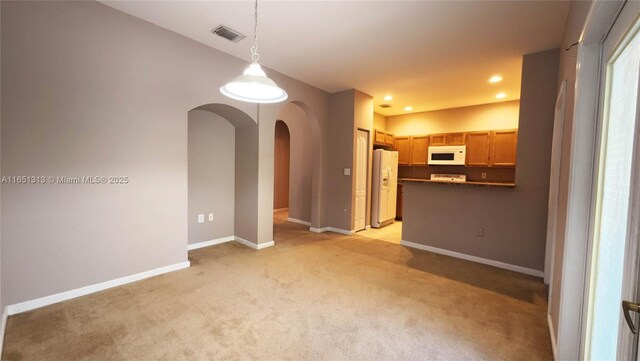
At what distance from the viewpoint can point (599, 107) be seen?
1410 millimetres

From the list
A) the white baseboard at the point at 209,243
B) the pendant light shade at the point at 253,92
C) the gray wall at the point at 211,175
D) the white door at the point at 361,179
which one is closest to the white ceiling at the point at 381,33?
the pendant light shade at the point at 253,92

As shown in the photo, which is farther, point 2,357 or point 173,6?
point 173,6

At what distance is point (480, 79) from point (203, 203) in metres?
4.82

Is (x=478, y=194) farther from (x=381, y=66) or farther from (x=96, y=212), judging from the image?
(x=96, y=212)

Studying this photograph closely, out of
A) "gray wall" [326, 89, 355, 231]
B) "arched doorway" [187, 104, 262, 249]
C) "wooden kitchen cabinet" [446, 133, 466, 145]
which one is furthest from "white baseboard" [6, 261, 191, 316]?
"wooden kitchen cabinet" [446, 133, 466, 145]

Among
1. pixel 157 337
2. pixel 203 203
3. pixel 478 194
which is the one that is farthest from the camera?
pixel 203 203

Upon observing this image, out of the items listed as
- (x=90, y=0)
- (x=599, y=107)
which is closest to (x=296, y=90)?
(x=90, y=0)

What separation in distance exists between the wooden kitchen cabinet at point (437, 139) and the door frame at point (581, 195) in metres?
4.87

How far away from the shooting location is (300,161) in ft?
19.8

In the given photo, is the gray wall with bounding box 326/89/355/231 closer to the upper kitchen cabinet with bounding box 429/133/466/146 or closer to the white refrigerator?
the white refrigerator

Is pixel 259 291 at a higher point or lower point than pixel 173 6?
lower

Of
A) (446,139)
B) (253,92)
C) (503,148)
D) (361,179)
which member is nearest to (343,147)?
(361,179)

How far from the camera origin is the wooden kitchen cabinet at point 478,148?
559 cm

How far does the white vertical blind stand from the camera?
1.01 metres
